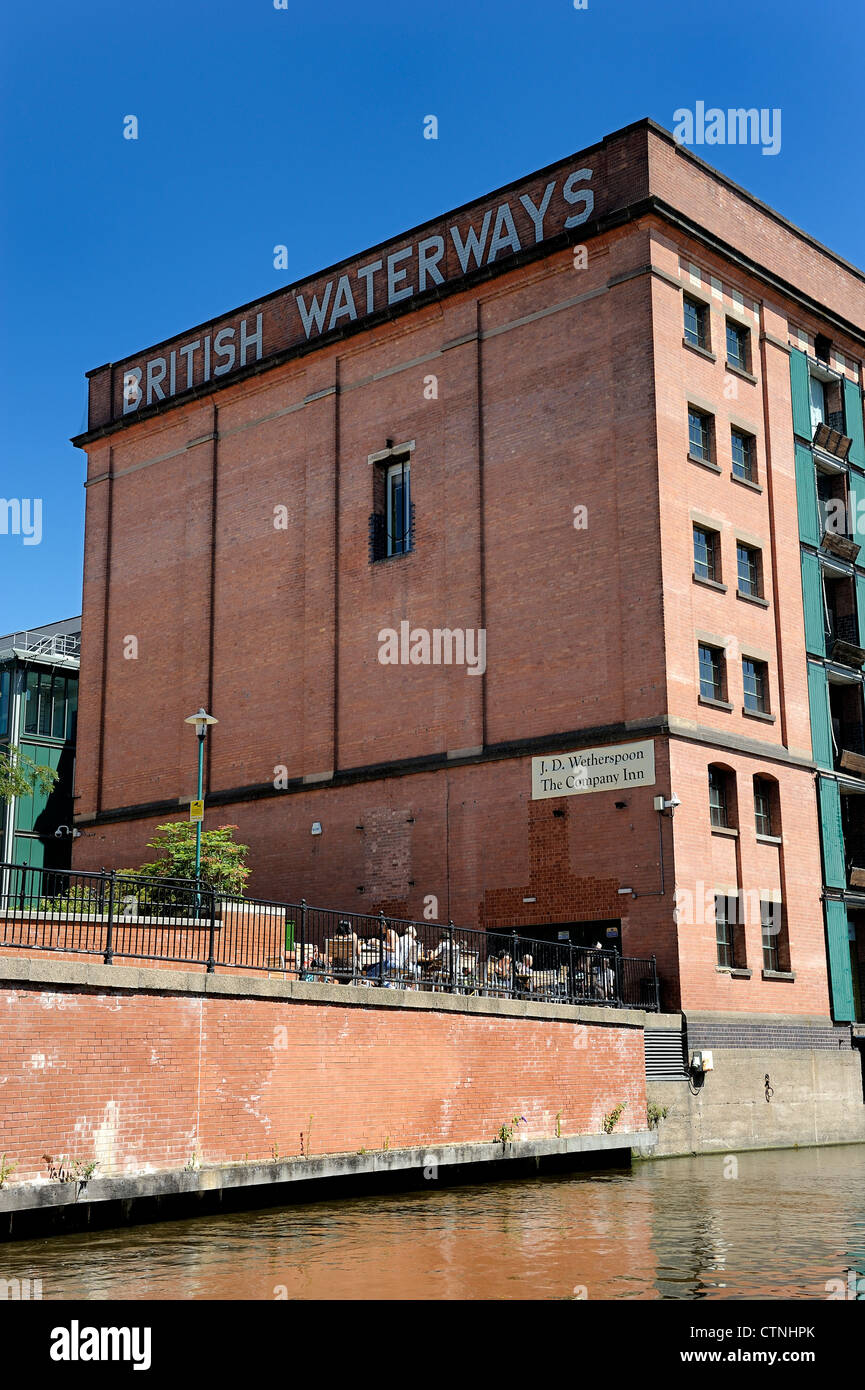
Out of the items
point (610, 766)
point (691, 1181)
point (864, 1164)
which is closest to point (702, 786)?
point (610, 766)

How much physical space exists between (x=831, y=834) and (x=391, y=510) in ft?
42.1

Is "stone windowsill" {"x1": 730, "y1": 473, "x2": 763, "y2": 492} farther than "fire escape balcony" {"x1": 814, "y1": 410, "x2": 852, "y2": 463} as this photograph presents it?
No

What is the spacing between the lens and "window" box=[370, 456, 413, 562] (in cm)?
3341

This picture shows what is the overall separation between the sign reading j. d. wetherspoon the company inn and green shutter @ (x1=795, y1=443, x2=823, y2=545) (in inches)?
299

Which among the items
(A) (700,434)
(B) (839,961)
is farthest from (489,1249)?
(A) (700,434)

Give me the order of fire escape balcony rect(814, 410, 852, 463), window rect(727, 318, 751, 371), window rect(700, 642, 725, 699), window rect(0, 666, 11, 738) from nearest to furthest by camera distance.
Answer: window rect(700, 642, 725, 699) < window rect(727, 318, 751, 371) < fire escape balcony rect(814, 410, 852, 463) < window rect(0, 666, 11, 738)

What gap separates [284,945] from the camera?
18797mm

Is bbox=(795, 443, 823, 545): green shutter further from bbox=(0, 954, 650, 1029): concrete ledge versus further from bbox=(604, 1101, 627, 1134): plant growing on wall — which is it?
bbox=(604, 1101, 627, 1134): plant growing on wall

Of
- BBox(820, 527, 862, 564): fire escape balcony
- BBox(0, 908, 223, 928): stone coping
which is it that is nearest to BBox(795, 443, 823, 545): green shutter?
BBox(820, 527, 862, 564): fire escape balcony

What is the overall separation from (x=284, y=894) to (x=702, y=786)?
1078 centimetres

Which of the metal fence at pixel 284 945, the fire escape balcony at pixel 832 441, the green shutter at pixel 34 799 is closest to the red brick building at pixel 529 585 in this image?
the fire escape balcony at pixel 832 441

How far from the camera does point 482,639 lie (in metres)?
30.8

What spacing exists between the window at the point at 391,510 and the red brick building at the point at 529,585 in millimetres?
92

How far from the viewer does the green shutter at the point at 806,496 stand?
3253 cm
